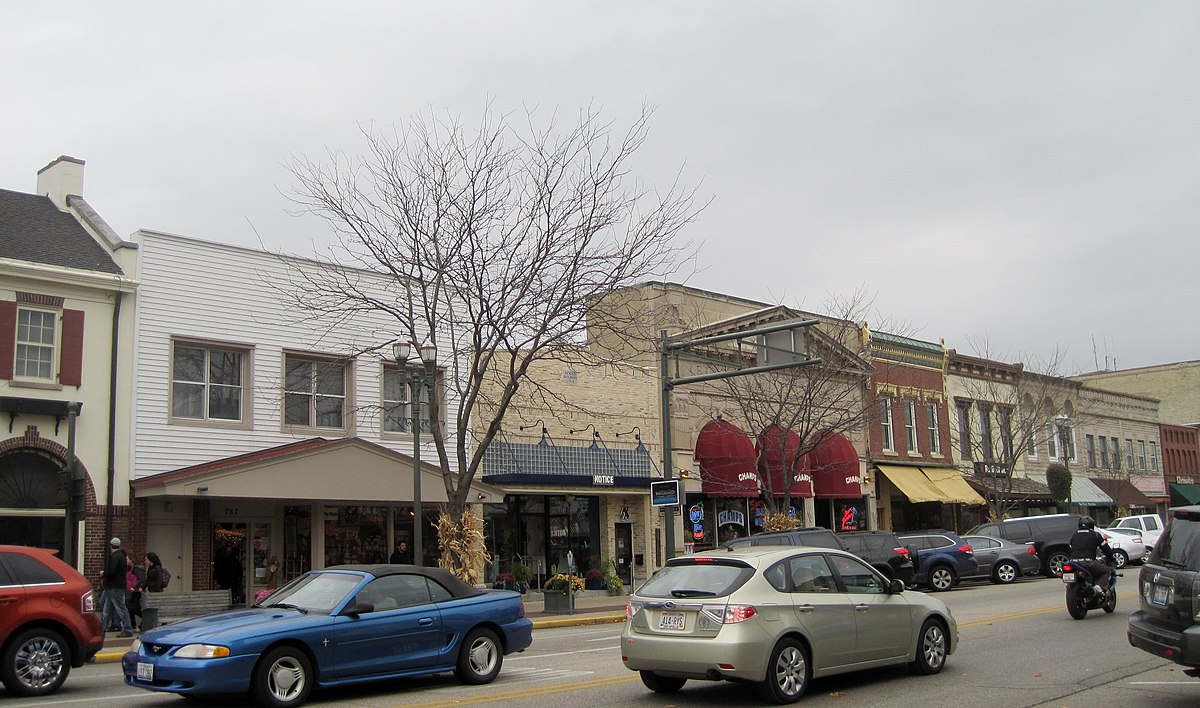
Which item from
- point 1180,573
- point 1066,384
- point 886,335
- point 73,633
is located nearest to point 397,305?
point 73,633

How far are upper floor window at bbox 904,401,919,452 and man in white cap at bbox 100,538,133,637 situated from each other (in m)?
32.0

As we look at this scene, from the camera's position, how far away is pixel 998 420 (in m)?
46.6

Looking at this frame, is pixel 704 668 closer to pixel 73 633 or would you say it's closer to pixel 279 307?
pixel 73 633

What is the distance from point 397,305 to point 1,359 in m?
8.67

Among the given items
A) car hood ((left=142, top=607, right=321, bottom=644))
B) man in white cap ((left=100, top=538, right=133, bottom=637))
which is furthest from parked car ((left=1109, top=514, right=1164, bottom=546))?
car hood ((left=142, top=607, right=321, bottom=644))

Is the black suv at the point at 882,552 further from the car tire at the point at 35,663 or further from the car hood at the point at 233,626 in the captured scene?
the car tire at the point at 35,663

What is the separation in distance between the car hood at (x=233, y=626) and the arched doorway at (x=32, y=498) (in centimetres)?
1161

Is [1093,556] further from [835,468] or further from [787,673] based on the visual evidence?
[835,468]

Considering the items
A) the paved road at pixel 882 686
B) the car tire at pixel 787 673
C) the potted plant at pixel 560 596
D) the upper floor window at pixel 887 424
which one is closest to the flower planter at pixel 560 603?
the potted plant at pixel 560 596

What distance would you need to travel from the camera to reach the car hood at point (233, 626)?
33.6 feet

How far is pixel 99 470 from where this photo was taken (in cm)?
2142

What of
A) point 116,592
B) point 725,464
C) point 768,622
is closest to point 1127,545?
point 725,464

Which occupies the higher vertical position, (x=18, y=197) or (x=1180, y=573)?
(x=18, y=197)

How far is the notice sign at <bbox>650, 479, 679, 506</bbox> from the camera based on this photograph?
2372 centimetres
